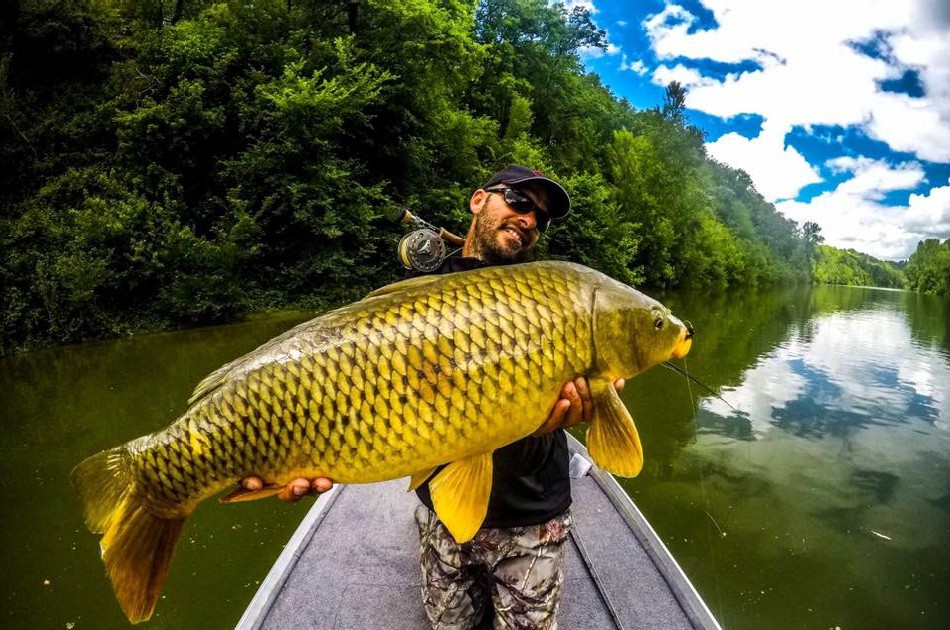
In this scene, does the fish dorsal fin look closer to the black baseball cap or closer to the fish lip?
the black baseball cap

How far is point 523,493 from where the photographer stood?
171cm

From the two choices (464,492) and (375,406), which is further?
(464,492)

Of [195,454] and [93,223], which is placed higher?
[93,223]

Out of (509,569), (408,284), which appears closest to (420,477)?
(408,284)

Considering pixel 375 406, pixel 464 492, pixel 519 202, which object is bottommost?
pixel 464 492

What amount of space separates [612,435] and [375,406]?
0.67 m

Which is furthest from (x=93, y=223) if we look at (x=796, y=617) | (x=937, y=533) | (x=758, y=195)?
(x=758, y=195)

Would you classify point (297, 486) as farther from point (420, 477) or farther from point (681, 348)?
point (681, 348)

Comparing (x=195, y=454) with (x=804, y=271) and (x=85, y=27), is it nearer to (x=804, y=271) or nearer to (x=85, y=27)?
(x=85, y=27)

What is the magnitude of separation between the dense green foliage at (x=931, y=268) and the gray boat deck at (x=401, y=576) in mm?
81927

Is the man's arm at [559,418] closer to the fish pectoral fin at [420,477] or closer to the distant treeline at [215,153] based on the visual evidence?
the fish pectoral fin at [420,477]

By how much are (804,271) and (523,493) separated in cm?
8004

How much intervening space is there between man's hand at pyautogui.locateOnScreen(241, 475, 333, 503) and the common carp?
26mm

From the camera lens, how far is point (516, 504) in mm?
1693
